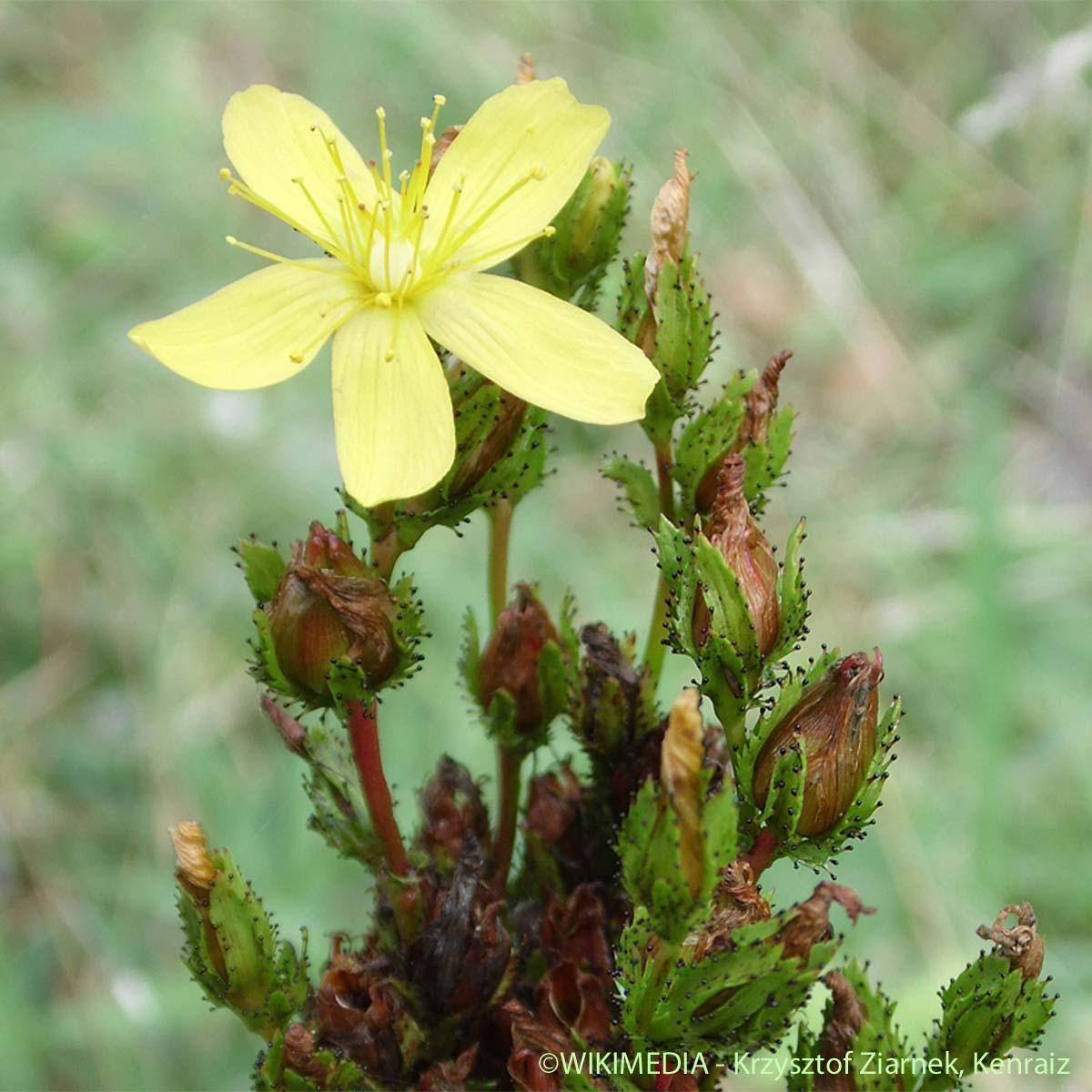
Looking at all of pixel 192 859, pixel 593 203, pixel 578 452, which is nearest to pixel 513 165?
pixel 593 203

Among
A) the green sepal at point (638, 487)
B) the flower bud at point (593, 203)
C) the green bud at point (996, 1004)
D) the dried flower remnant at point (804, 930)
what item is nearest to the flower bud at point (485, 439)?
the green sepal at point (638, 487)

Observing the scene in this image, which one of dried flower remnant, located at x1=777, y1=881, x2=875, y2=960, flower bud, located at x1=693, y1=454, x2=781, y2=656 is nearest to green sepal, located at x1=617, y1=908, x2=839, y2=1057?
dried flower remnant, located at x1=777, y1=881, x2=875, y2=960

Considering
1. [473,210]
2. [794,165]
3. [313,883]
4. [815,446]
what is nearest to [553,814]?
[473,210]

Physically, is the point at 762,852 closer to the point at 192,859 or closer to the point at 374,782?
the point at 374,782

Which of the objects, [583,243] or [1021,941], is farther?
[583,243]

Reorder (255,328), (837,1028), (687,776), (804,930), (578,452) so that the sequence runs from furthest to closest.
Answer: (578,452), (255,328), (837,1028), (804,930), (687,776)

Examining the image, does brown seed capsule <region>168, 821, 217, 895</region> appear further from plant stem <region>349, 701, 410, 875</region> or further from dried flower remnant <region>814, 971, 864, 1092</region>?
dried flower remnant <region>814, 971, 864, 1092</region>
